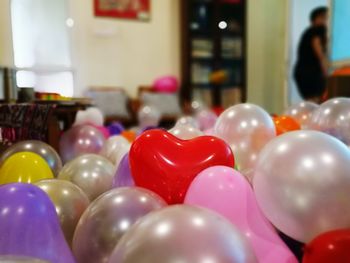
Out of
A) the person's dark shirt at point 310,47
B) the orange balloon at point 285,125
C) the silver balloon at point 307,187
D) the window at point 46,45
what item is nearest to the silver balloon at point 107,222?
the silver balloon at point 307,187

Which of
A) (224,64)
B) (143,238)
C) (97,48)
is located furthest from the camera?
(224,64)

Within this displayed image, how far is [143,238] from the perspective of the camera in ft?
1.92

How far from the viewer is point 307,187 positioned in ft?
2.44

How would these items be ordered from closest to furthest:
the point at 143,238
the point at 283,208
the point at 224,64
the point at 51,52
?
the point at 143,238, the point at 283,208, the point at 51,52, the point at 224,64

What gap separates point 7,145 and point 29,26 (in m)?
2.65

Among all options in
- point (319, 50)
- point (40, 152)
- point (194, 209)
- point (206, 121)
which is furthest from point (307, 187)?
point (319, 50)

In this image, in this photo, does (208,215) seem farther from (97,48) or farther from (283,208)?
(97,48)

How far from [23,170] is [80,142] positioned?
0.65 meters

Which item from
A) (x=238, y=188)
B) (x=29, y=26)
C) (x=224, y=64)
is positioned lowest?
(x=238, y=188)

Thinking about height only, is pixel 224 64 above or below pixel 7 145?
above

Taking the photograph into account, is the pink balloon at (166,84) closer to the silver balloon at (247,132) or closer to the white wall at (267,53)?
the white wall at (267,53)

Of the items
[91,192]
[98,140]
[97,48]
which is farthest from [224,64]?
[91,192]

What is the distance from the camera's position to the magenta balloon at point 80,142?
71.4 inches

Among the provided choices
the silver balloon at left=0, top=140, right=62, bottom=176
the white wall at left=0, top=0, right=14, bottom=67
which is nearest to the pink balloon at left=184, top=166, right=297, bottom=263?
the silver balloon at left=0, top=140, right=62, bottom=176
